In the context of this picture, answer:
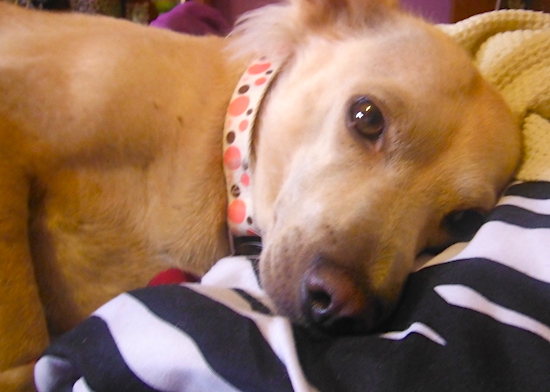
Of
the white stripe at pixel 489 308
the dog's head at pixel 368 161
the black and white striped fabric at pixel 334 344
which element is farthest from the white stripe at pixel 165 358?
the white stripe at pixel 489 308

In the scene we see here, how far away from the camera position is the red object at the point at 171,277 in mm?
1150

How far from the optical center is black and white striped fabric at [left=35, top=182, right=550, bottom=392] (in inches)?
25.0

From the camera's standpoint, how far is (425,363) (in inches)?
25.6

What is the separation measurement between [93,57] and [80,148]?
0.25m

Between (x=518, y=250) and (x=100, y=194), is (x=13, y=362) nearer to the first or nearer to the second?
(x=100, y=194)

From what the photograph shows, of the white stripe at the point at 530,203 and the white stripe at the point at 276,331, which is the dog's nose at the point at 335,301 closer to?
the white stripe at the point at 276,331

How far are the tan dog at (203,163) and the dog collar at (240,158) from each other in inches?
1.0

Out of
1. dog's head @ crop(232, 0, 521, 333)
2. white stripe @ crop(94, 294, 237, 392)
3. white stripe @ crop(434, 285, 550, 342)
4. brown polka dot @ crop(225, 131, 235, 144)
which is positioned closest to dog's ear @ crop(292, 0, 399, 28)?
dog's head @ crop(232, 0, 521, 333)

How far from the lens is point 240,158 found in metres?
1.25

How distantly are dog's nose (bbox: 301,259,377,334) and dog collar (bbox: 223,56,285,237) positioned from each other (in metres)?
0.40

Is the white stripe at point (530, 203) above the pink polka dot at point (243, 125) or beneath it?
beneath

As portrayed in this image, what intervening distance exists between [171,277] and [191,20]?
1.84 metres

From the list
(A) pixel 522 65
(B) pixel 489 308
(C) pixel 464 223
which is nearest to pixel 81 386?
(B) pixel 489 308

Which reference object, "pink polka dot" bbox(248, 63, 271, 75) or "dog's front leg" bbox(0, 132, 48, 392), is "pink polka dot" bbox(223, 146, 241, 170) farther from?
"dog's front leg" bbox(0, 132, 48, 392)
